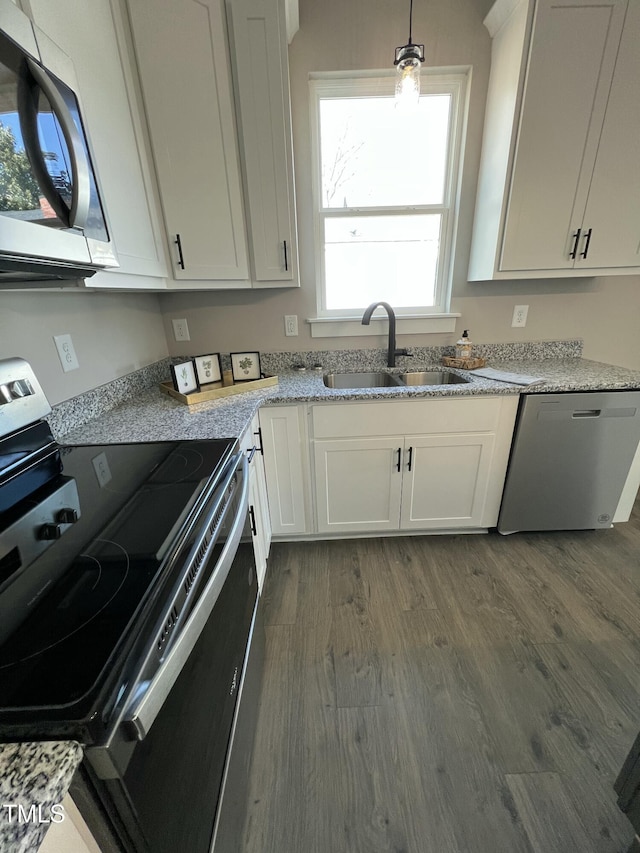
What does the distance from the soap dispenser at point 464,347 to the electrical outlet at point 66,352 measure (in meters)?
1.96

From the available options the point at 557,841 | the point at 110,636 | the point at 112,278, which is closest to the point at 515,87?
the point at 112,278

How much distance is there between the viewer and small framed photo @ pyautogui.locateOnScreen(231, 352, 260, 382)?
1.83m

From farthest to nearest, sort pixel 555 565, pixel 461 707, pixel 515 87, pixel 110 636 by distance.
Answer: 1. pixel 555 565
2. pixel 515 87
3. pixel 461 707
4. pixel 110 636

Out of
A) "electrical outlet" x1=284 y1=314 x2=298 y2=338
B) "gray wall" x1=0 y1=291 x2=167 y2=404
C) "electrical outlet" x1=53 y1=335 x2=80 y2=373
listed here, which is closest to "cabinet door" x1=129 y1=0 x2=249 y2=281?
"gray wall" x1=0 y1=291 x2=167 y2=404

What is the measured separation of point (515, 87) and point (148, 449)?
7.28 feet

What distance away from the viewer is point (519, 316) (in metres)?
2.12

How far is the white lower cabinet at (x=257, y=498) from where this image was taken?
54.4 inches

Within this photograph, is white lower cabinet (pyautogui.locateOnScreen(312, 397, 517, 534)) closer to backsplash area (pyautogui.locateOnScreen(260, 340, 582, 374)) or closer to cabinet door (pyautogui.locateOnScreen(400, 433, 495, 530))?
cabinet door (pyautogui.locateOnScreen(400, 433, 495, 530))

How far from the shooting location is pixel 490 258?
5.99 feet

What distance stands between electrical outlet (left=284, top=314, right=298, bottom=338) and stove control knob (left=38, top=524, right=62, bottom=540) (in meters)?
1.65

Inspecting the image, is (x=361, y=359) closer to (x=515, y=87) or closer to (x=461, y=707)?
(x=515, y=87)

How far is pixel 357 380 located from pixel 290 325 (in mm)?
543

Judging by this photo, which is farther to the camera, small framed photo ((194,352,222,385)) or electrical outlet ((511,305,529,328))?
electrical outlet ((511,305,529,328))

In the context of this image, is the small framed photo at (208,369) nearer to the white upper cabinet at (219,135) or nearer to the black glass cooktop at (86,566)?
the white upper cabinet at (219,135)
